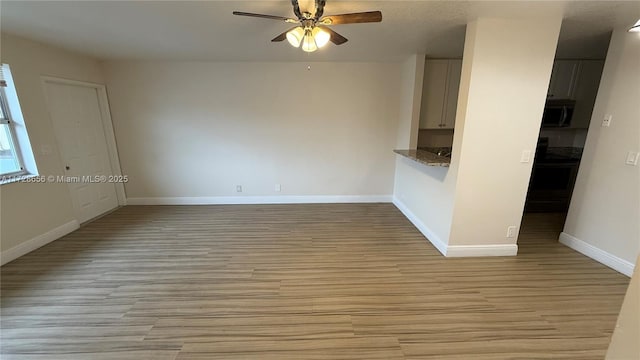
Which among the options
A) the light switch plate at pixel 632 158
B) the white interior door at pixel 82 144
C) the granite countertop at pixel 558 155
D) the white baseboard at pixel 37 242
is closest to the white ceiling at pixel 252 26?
the white interior door at pixel 82 144

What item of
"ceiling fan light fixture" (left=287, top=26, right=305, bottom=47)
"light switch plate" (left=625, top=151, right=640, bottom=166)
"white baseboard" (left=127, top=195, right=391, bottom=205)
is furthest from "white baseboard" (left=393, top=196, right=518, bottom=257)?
"ceiling fan light fixture" (left=287, top=26, right=305, bottom=47)

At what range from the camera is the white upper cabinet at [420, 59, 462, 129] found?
4.02m

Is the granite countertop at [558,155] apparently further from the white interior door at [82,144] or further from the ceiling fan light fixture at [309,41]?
the white interior door at [82,144]

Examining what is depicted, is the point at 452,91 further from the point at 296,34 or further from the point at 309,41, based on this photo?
the point at 296,34

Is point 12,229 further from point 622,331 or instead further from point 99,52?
point 622,331

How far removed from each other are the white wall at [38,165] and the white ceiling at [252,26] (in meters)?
0.24

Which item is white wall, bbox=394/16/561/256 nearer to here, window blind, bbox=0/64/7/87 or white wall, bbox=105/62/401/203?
white wall, bbox=105/62/401/203

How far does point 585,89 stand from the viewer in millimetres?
4035

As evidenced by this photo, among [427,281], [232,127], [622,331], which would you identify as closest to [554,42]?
[427,281]

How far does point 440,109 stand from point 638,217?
2509mm

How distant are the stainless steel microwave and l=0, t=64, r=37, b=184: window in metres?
7.00

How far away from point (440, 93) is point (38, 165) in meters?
5.54

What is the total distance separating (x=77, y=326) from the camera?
6.59 ft

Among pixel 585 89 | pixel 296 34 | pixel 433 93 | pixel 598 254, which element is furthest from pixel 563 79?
pixel 296 34
